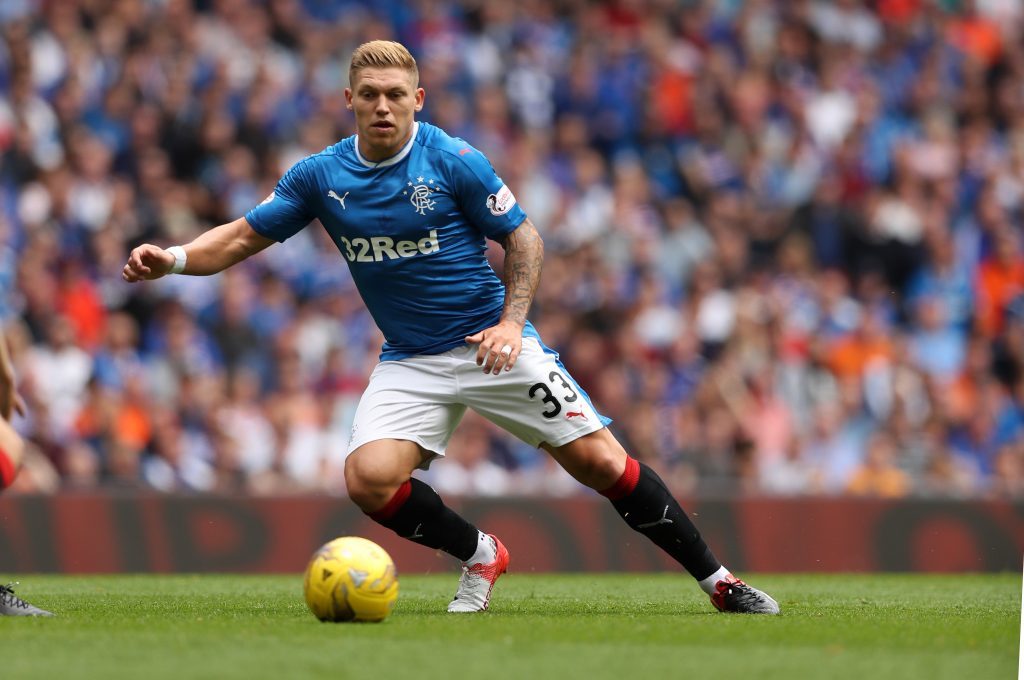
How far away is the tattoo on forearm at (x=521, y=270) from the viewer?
6.93 m

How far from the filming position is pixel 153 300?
13.1 meters

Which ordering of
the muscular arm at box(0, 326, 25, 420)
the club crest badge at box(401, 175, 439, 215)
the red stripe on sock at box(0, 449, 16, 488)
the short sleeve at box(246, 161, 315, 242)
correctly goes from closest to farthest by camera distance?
the red stripe on sock at box(0, 449, 16, 488) < the muscular arm at box(0, 326, 25, 420) < the club crest badge at box(401, 175, 439, 215) < the short sleeve at box(246, 161, 315, 242)

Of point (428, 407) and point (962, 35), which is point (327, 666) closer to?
point (428, 407)

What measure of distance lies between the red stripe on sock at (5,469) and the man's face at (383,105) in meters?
2.09

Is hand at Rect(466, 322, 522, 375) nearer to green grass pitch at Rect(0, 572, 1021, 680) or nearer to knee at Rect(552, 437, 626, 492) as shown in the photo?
knee at Rect(552, 437, 626, 492)

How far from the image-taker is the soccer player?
6949 mm

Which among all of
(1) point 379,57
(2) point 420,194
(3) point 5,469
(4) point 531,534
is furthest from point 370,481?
(4) point 531,534

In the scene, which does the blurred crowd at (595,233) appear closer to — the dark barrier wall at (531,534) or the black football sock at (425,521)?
the dark barrier wall at (531,534)

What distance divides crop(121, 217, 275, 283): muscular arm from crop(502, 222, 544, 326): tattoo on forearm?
3.76 feet

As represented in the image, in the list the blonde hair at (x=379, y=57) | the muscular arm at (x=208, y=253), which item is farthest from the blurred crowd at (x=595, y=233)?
the blonde hair at (x=379, y=57)

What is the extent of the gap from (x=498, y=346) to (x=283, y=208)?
1.25 metres

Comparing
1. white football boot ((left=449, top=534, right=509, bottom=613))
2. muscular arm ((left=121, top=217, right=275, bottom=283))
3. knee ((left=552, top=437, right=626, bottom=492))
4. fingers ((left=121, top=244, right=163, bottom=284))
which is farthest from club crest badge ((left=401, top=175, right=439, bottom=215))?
white football boot ((left=449, top=534, right=509, bottom=613))

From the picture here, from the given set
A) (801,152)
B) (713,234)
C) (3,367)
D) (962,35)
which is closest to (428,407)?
(3,367)

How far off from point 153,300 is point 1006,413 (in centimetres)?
773
